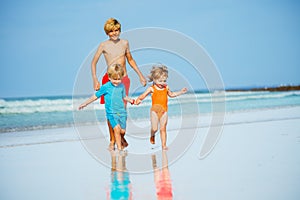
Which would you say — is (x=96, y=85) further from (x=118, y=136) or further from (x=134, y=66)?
(x=118, y=136)

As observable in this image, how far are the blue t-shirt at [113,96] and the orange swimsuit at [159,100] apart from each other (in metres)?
0.57

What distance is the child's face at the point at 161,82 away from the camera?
6.45 meters

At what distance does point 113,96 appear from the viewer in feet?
20.1

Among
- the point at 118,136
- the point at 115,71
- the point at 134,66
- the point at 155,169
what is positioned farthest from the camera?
the point at 134,66

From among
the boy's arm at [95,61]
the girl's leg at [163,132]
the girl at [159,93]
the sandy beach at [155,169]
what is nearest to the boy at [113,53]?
the boy's arm at [95,61]

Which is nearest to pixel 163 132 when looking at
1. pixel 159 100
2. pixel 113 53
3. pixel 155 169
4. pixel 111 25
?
pixel 159 100

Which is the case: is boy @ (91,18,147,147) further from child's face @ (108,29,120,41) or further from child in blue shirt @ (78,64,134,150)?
child in blue shirt @ (78,64,134,150)

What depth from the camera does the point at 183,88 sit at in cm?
660

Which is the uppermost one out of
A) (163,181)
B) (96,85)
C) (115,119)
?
(96,85)

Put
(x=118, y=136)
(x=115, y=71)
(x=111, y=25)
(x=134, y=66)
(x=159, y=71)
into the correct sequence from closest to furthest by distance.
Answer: (x=115, y=71) < (x=118, y=136) < (x=111, y=25) < (x=159, y=71) < (x=134, y=66)

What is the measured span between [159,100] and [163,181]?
2390 mm

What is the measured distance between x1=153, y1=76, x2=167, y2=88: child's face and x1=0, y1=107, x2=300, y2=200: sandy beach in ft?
3.05

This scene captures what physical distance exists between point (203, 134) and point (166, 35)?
2.49 metres

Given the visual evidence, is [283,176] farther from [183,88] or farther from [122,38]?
[122,38]
